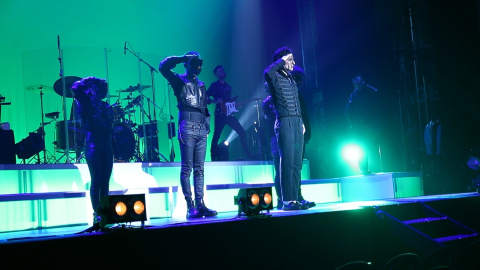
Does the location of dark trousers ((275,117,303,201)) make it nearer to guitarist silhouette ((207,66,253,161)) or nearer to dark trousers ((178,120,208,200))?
dark trousers ((178,120,208,200))

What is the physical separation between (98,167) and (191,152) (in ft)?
3.32

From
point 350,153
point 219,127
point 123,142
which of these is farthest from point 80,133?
point 350,153

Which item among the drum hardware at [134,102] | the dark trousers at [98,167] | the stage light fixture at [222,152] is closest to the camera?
the dark trousers at [98,167]

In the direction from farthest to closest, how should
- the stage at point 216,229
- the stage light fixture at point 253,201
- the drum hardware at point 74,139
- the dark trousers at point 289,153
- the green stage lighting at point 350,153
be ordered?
the green stage lighting at point 350,153
the drum hardware at point 74,139
the dark trousers at point 289,153
the stage light fixture at point 253,201
the stage at point 216,229

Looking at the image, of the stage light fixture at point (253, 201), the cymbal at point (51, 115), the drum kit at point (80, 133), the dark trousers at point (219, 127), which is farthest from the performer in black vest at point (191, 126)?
the cymbal at point (51, 115)

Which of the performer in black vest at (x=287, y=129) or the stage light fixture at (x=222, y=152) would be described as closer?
the performer in black vest at (x=287, y=129)

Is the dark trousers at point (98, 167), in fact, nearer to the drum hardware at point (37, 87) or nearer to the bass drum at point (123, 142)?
the bass drum at point (123, 142)

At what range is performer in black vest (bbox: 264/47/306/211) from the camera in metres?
5.42

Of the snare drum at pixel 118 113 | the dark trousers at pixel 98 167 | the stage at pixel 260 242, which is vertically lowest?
the stage at pixel 260 242

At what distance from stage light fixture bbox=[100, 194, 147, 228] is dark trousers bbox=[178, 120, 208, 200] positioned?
1.72 meters

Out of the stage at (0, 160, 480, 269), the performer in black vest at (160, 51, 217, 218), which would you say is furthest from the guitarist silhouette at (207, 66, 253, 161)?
the performer in black vest at (160, 51, 217, 218)

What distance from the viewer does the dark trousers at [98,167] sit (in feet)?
18.3

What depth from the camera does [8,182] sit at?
6762 mm

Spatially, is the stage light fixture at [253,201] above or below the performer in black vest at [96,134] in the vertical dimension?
below
